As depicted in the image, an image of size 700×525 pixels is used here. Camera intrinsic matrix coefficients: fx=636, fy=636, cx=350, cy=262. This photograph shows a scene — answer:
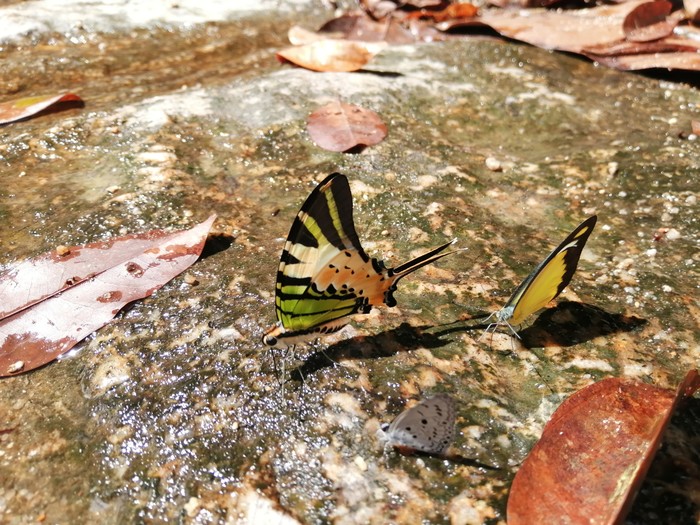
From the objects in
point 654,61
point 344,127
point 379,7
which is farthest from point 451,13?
point 344,127

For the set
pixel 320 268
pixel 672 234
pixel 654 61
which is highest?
pixel 320 268

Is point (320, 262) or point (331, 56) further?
point (331, 56)

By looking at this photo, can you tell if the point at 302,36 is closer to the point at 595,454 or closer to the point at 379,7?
the point at 379,7

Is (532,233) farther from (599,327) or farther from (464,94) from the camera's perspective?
(464,94)

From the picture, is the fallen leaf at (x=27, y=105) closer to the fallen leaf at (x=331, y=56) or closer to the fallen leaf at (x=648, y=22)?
the fallen leaf at (x=331, y=56)

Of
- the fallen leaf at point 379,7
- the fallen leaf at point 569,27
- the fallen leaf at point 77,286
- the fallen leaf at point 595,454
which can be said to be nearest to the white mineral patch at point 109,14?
the fallen leaf at point 379,7

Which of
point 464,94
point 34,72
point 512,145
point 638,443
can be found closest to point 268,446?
point 638,443
